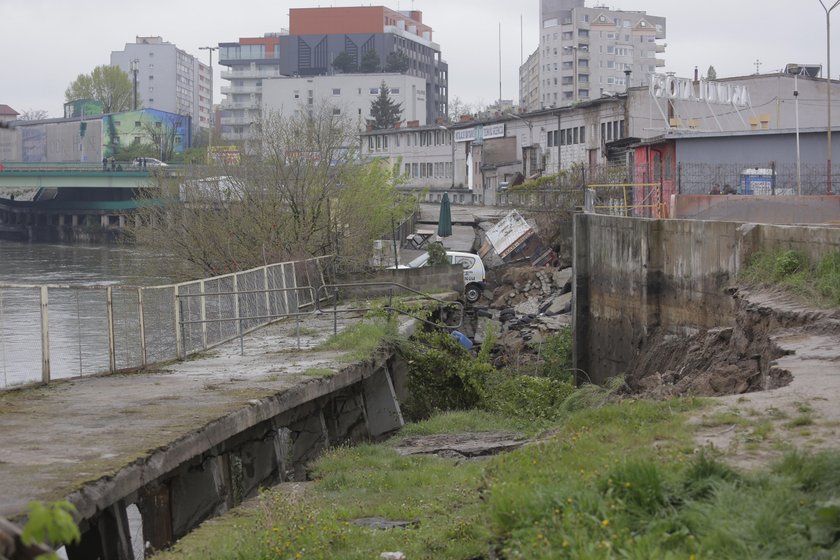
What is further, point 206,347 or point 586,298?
point 586,298

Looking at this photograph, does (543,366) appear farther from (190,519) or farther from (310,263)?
(190,519)

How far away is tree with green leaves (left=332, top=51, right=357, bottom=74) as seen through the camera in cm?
15288

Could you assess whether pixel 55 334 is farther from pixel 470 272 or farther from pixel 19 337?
pixel 470 272

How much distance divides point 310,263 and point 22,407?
18.6 meters

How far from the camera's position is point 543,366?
30.3 meters

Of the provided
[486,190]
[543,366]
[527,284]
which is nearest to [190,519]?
[543,366]

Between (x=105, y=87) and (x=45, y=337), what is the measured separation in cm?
15136

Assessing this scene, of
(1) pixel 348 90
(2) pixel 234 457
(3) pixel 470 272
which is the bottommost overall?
(2) pixel 234 457

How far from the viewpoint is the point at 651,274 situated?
25.5 metres

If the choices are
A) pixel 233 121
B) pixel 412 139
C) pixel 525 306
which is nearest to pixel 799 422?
pixel 525 306

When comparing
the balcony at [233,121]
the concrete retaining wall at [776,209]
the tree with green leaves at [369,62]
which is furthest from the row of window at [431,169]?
the balcony at [233,121]

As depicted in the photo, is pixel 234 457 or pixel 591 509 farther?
pixel 234 457

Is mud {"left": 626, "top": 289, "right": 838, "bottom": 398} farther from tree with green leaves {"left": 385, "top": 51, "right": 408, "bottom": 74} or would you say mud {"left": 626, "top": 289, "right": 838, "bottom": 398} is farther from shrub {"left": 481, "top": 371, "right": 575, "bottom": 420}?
tree with green leaves {"left": 385, "top": 51, "right": 408, "bottom": 74}

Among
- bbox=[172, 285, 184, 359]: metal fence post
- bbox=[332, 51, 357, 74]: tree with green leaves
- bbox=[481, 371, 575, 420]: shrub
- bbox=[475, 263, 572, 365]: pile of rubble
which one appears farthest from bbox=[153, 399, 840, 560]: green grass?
bbox=[332, 51, 357, 74]: tree with green leaves
